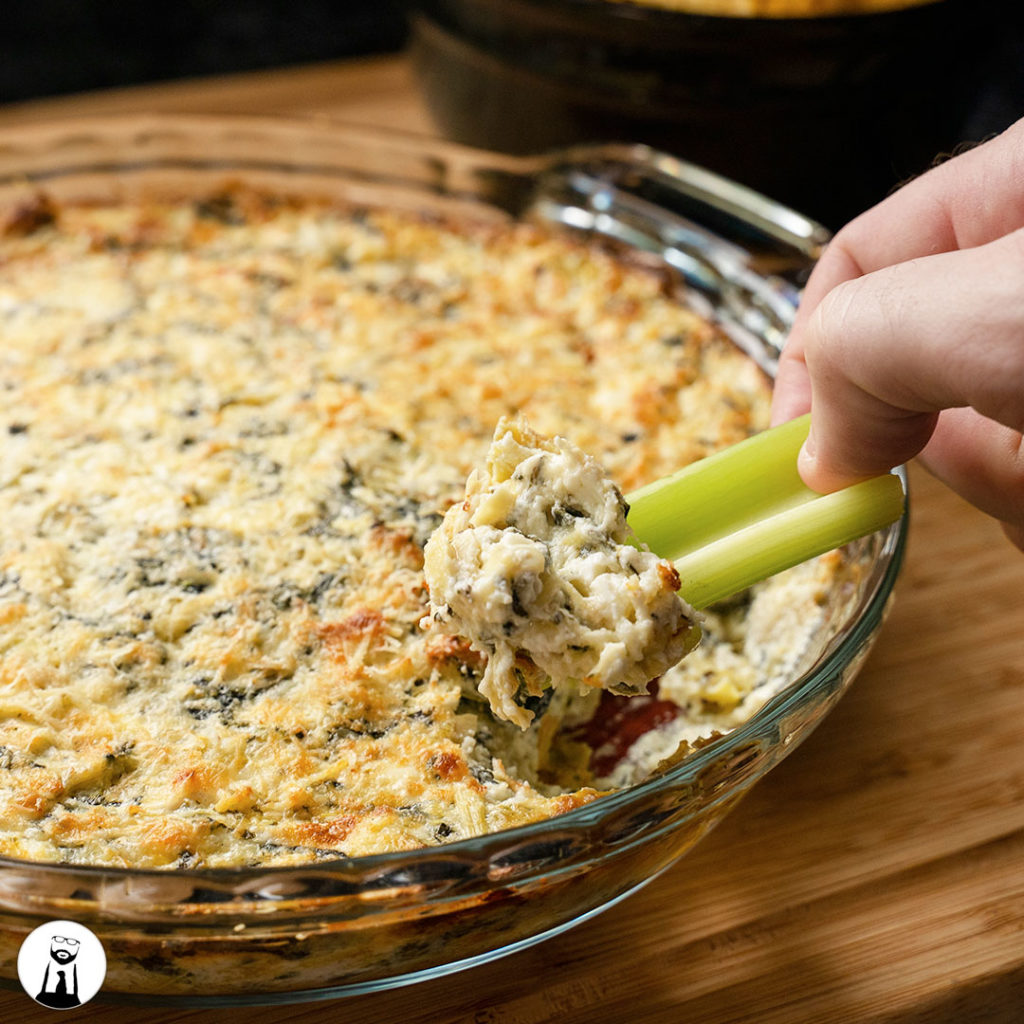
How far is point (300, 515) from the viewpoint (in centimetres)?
148

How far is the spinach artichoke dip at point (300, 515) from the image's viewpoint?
1.17 m

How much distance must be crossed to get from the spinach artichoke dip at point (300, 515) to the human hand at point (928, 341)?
239 mm

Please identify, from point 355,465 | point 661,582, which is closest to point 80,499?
point 355,465

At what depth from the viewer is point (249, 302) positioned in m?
1.92

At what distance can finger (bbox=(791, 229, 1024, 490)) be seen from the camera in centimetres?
87

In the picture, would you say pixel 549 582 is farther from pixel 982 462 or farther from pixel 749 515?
pixel 982 462

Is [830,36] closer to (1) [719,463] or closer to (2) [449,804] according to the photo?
(1) [719,463]

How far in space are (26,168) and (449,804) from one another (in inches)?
62.9

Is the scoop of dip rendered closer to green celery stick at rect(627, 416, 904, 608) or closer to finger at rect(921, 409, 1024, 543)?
green celery stick at rect(627, 416, 904, 608)

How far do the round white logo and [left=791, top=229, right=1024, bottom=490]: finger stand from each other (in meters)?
0.82

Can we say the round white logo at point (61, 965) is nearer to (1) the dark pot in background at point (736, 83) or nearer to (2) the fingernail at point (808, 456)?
(2) the fingernail at point (808, 456)

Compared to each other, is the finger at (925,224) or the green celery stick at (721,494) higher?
the finger at (925,224)

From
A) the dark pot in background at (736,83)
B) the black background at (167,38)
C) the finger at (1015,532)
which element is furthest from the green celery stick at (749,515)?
the black background at (167,38)

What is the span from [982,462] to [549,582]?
1.92 feet
